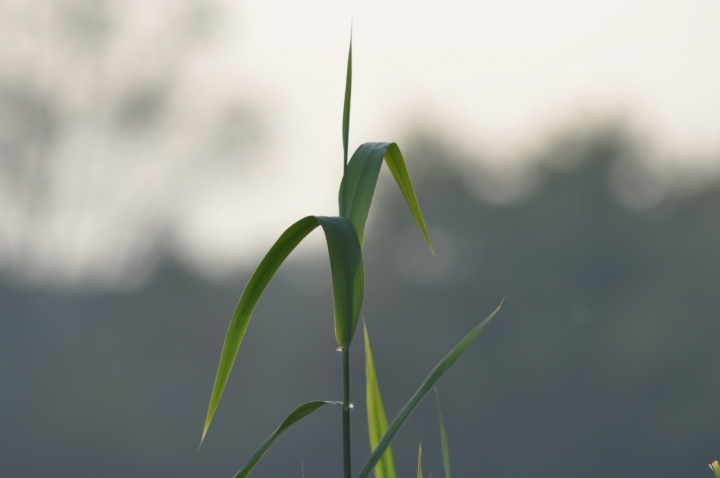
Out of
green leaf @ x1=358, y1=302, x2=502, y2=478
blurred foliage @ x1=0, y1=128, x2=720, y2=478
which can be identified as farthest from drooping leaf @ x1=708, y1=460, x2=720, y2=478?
blurred foliage @ x1=0, y1=128, x2=720, y2=478

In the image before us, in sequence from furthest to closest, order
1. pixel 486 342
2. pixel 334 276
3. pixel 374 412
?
1. pixel 486 342
2. pixel 374 412
3. pixel 334 276

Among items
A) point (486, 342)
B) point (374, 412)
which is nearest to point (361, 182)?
point (374, 412)

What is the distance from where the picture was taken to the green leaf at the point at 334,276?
23 cm

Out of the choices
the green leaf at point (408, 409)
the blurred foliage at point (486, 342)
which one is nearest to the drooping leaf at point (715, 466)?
the green leaf at point (408, 409)

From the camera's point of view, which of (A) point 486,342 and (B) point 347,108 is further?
(A) point 486,342

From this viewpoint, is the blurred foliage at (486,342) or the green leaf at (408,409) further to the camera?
the blurred foliage at (486,342)

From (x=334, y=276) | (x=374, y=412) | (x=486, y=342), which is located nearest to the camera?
(x=334, y=276)

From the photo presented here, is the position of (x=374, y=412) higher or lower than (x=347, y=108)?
lower

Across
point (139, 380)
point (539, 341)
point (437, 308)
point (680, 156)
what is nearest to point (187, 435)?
point (139, 380)

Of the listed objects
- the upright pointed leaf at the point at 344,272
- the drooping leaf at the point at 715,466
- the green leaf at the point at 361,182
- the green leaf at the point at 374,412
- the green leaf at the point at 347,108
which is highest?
the green leaf at the point at 347,108

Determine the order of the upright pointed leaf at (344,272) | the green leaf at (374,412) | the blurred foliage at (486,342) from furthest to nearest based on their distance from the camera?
the blurred foliage at (486,342) < the green leaf at (374,412) < the upright pointed leaf at (344,272)

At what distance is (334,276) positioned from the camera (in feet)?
0.77

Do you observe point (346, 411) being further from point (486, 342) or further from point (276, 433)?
point (486, 342)

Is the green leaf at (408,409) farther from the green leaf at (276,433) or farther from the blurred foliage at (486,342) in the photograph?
the blurred foliage at (486,342)
